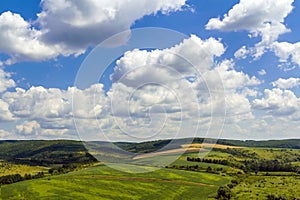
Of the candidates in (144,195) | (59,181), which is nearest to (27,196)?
(59,181)

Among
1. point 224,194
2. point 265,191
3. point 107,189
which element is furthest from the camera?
point 265,191

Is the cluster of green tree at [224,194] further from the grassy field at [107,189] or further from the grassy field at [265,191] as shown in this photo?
the grassy field at [107,189]

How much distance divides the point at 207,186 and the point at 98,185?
63.3m

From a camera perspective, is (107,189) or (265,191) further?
(265,191)

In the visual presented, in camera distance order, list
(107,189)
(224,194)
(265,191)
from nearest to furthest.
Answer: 1. (224,194)
2. (107,189)
3. (265,191)

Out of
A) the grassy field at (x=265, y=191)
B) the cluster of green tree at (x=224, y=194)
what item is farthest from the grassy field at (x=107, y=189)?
the grassy field at (x=265, y=191)

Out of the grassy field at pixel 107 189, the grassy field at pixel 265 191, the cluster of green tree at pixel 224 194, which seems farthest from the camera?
the grassy field at pixel 265 191

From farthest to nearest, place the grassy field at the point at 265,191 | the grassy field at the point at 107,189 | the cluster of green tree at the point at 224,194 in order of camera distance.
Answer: the grassy field at the point at 265,191
the cluster of green tree at the point at 224,194
the grassy field at the point at 107,189

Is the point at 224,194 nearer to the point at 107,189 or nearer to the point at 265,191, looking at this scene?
the point at 265,191

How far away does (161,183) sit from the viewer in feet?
624

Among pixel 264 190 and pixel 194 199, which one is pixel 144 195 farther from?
pixel 264 190

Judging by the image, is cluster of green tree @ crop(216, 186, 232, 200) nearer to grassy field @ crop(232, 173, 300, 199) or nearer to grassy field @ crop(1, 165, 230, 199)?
grassy field @ crop(232, 173, 300, 199)

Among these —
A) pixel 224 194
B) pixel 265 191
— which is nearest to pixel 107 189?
pixel 224 194

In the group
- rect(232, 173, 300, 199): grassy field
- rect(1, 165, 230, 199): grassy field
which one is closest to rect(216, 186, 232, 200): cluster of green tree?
rect(232, 173, 300, 199): grassy field
